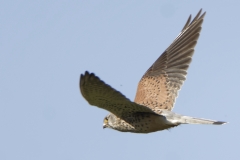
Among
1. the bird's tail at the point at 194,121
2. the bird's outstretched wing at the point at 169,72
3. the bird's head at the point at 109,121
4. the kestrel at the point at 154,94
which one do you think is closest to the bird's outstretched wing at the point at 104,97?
the kestrel at the point at 154,94

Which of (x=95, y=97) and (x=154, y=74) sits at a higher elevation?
(x=154, y=74)

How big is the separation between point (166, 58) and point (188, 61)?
0.67 m

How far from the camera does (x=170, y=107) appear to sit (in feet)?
33.6

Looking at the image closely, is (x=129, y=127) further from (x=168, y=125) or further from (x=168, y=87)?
(x=168, y=87)

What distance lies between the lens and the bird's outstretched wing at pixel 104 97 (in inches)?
304

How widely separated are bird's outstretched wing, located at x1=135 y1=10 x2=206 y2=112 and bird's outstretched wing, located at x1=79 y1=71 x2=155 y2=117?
1.06 meters

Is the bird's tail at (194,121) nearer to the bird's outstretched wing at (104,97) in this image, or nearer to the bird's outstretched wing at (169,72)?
the bird's outstretched wing at (104,97)

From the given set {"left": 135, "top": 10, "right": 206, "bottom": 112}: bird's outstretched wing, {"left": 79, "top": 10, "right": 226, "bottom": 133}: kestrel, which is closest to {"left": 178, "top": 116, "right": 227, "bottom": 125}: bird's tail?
{"left": 79, "top": 10, "right": 226, "bottom": 133}: kestrel

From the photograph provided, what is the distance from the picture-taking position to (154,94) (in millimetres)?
10625

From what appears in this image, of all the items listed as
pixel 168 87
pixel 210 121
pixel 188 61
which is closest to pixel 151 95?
pixel 168 87

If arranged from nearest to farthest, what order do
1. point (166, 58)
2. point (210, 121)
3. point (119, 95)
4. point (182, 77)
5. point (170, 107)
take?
point (119, 95)
point (210, 121)
point (170, 107)
point (182, 77)
point (166, 58)

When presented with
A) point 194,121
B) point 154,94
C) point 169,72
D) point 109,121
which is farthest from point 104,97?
point 169,72

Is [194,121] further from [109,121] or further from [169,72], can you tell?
[169,72]

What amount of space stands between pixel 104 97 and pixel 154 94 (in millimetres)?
2473
